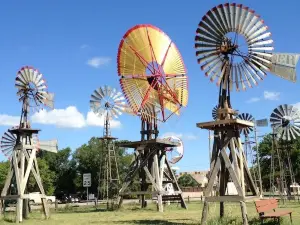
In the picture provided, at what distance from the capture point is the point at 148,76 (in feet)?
97.2

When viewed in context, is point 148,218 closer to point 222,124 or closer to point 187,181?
point 222,124

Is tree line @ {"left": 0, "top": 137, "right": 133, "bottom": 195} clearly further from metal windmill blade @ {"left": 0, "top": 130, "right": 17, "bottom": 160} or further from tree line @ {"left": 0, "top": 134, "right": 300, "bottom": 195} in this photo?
metal windmill blade @ {"left": 0, "top": 130, "right": 17, "bottom": 160}

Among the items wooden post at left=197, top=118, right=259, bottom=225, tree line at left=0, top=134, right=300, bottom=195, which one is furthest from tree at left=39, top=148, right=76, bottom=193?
wooden post at left=197, top=118, right=259, bottom=225

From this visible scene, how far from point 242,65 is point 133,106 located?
13185mm

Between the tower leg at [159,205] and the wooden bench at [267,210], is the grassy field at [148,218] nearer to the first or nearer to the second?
the wooden bench at [267,210]

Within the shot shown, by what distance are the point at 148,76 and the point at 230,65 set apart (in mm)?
12473

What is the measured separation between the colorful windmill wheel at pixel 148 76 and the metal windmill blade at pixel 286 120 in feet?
57.6

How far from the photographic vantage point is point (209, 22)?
57.6ft

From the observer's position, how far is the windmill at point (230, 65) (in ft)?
55.1

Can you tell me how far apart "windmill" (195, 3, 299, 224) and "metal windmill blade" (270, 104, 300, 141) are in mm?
27874

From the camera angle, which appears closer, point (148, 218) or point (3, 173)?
point (148, 218)

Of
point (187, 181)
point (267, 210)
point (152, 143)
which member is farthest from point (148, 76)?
point (187, 181)

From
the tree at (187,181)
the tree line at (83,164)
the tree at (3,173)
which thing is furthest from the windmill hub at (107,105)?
the tree at (187,181)

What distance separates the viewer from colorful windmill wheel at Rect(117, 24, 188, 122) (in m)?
29.5
